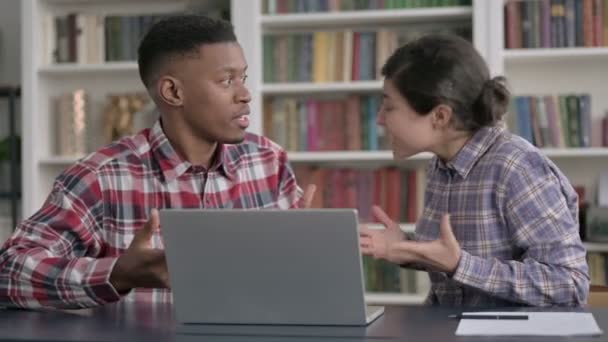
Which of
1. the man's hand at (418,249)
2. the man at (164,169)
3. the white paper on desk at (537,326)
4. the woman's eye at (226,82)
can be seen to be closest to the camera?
the white paper on desk at (537,326)

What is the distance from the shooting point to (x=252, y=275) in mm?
1480

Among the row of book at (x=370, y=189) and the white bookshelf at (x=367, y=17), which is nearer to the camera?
the white bookshelf at (x=367, y=17)

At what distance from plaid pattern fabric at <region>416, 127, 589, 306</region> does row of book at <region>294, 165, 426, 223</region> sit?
1.68m

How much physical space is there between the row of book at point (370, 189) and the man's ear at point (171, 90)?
1.73 metres

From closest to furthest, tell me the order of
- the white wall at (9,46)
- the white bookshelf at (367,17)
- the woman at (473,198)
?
the woman at (473,198), the white bookshelf at (367,17), the white wall at (9,46)

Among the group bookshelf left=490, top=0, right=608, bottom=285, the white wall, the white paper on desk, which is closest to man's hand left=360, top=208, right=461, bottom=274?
the white paper on desk

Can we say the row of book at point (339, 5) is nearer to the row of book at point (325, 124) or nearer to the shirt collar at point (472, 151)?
the row of book at point (325, 124)

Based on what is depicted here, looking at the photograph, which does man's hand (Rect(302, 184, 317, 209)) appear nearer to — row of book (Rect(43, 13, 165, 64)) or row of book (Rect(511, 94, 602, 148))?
row of book (Rect(511, 94, 602, 148))

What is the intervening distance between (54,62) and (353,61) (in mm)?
1193

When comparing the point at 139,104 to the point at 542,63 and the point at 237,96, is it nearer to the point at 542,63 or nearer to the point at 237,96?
the point at 542,63

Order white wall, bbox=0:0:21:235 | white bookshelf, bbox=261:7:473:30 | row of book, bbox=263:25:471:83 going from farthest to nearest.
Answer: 1. white wall, bbox=0:0:21:235
2. row of book, bbox=263:25:471:83
3. white bookshelf, bbox=261:7:473:30

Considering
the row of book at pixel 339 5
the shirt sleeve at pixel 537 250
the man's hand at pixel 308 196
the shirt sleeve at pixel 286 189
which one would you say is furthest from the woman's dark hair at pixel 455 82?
the row of book at pixel 339 5

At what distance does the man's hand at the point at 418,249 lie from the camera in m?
1.63

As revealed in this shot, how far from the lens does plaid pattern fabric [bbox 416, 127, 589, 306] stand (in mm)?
1736
